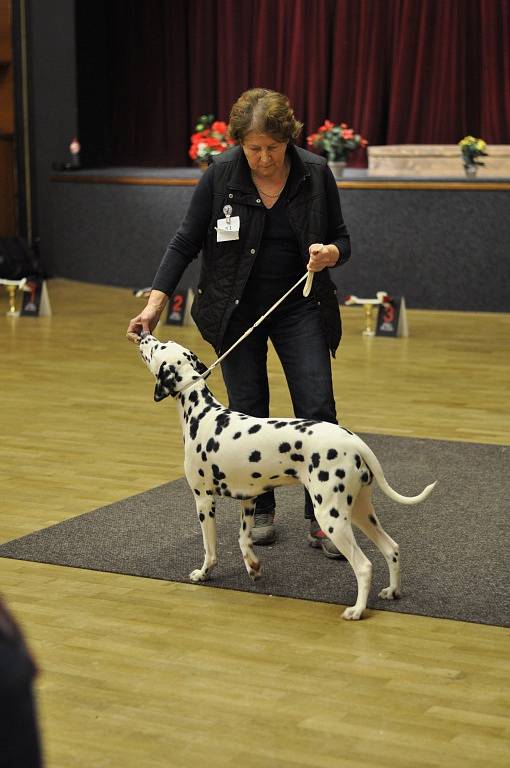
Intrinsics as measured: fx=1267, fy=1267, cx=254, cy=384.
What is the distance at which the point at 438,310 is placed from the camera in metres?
10.1

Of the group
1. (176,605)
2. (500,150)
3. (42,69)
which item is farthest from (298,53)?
(176,605)

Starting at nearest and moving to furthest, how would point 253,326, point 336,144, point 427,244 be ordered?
point 253,326 < point 427,244 < point 336,144

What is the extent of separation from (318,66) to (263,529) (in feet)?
32.9

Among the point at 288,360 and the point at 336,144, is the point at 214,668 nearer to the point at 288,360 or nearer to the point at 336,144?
the point at 288,360

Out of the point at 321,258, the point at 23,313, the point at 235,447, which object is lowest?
the point at 23,313

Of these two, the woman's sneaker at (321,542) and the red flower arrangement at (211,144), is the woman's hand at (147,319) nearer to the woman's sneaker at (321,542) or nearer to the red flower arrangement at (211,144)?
the woman's sneaker at (321,542)

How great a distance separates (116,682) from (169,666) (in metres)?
0.15

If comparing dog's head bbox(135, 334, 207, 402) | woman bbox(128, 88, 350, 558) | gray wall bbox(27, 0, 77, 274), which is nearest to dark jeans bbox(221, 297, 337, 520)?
woman bbox(128, 88, 350, 558)

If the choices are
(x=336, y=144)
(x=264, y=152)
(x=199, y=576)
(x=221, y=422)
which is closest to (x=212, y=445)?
(x=221, y=422)

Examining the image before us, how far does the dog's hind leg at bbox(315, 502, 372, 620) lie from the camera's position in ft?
10.8

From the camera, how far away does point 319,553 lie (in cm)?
387

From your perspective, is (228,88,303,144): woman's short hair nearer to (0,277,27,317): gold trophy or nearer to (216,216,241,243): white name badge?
(216,216,241,243): white name badge

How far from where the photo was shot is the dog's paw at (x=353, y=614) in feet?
10.9

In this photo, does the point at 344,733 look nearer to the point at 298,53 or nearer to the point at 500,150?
the point at 500,150
